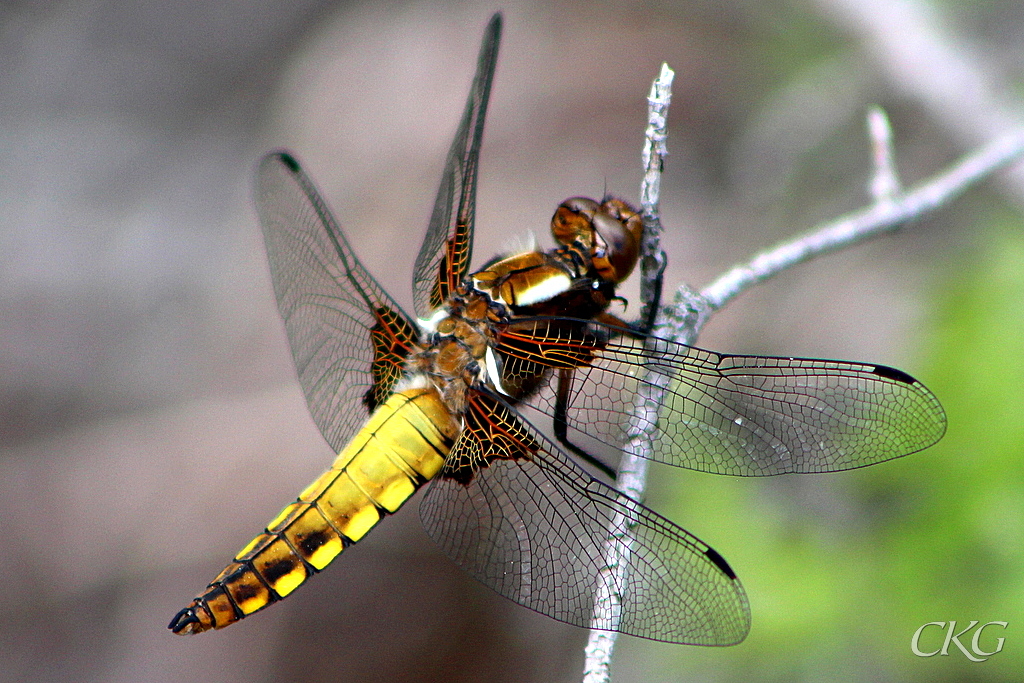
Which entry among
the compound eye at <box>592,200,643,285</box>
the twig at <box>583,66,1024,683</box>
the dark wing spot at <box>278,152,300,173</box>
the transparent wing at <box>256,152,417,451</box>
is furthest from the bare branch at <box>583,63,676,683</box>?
the dark wing spot at <box>278,152,300,173</box>

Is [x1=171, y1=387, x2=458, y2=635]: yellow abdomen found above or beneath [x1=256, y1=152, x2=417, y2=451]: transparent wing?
beneath

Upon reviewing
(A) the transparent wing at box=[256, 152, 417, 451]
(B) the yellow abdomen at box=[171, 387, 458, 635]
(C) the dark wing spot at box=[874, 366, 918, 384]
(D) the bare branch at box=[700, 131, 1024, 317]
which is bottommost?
(B) the yellow abdomen at box=[171, 387, 458, 635]

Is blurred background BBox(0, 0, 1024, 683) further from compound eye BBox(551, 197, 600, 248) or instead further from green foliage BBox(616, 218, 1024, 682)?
compound eye BBox(551, 197, 600, 248)

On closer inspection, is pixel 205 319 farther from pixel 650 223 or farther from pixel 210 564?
pixel 650 223

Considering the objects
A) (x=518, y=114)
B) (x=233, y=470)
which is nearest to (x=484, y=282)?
(x=233, y=470)

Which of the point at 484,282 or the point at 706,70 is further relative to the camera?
the point at 706,70

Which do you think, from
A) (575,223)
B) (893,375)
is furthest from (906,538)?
(575,223)

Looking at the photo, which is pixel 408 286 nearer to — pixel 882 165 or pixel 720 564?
pixel 882 165
